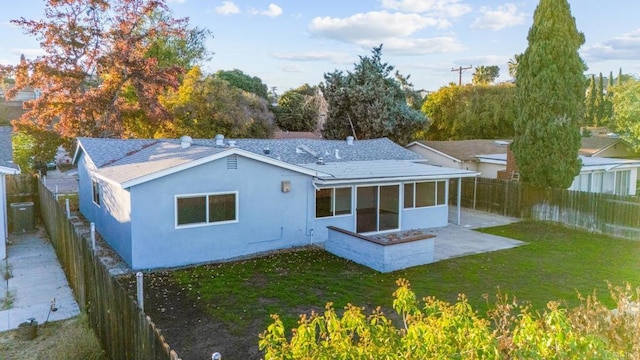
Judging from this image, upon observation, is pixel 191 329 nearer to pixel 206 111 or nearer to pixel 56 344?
pixel 56 344

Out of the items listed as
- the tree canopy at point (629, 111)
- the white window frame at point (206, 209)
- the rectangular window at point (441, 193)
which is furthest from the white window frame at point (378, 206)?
the tree canopy at point (629, 111)

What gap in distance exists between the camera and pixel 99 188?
52.2ft

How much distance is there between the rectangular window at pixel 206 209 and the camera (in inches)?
511

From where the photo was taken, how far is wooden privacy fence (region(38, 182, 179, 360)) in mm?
5270

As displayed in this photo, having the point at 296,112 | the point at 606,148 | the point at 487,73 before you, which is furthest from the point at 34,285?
the point at 487,73

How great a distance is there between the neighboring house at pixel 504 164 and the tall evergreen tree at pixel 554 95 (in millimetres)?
3062

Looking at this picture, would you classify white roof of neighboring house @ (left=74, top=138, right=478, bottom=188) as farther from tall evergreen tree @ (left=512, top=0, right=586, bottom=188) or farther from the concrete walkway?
tall evergreen tree @ (left=512, top=0, right=586, bottom=188)

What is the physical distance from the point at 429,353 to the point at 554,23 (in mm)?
19819

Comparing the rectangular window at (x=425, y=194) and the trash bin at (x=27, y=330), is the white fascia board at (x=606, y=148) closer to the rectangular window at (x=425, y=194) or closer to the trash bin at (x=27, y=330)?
the rectangular window at (x=425, y=194)

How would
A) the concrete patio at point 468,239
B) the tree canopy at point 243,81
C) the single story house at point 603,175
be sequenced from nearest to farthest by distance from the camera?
the concrete patio at point 468,239 < the single story house at point 603,175 < the tree canopy at point 243,81

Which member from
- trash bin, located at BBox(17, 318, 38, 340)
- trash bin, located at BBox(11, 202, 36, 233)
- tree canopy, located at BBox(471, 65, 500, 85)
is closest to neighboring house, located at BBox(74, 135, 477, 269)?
trash bin, located at BBox(11, 202, 36, 233)

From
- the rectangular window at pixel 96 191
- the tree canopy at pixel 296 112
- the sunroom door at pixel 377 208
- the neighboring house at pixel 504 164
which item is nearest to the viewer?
the rectangular window at pixel 96 191

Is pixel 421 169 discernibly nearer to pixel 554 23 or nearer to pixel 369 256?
pixel 369 256

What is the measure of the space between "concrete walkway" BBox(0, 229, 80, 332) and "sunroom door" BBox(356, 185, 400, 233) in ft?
31.1
